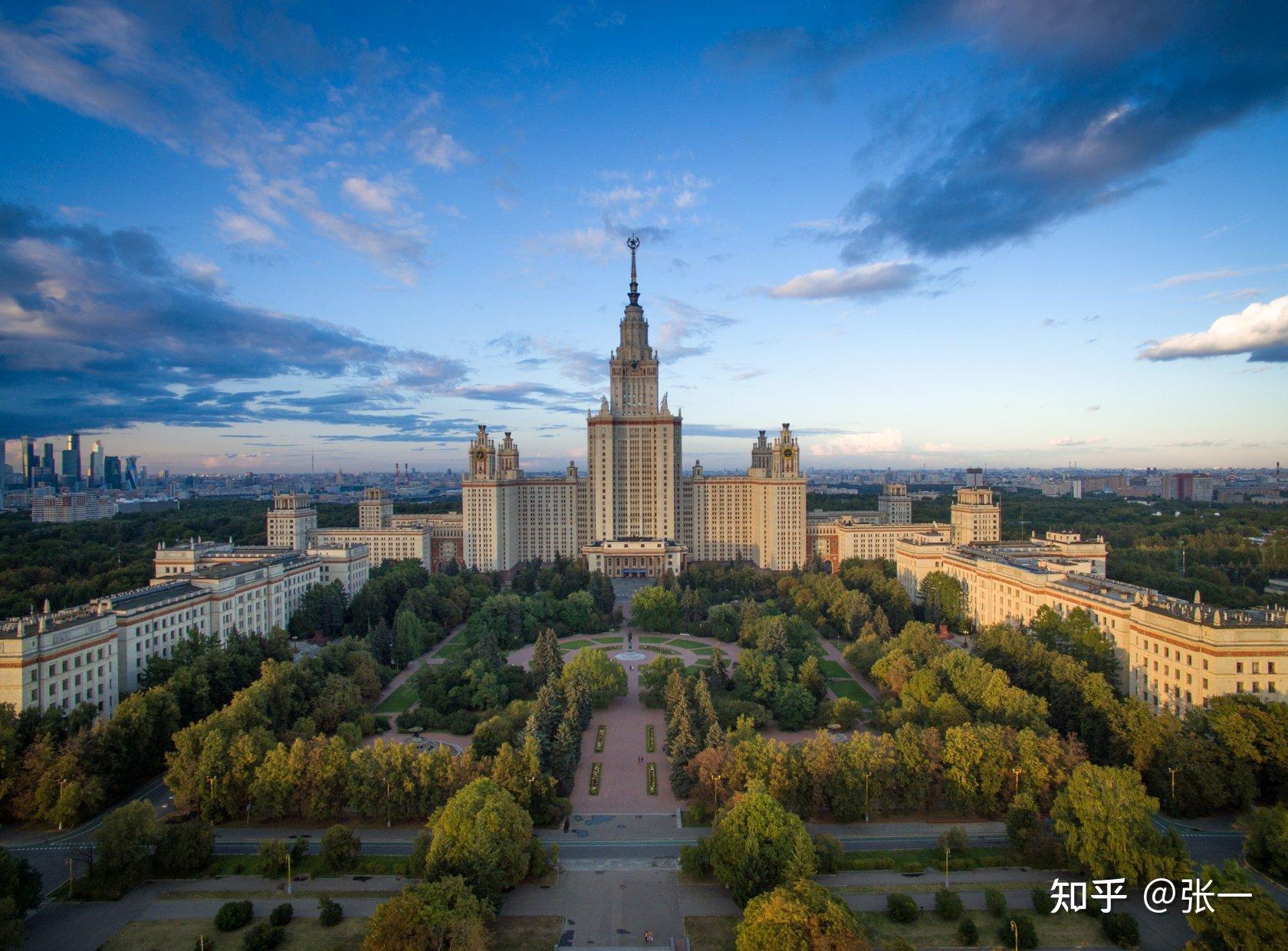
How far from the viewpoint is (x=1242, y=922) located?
2077 centimetres

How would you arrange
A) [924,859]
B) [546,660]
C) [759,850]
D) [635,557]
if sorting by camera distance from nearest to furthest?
[759,850] → [924,859] → [546,660] → [635,557]

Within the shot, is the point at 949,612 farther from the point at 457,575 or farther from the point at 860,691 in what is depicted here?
the point at 457,575

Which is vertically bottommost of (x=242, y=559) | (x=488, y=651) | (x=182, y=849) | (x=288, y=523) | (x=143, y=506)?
(x=182, y=849)

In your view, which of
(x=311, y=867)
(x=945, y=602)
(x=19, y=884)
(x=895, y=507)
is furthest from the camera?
(x=895, y=507)

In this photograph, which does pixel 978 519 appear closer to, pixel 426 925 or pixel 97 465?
pixel 426 925

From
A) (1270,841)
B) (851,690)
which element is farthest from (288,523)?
(1270,841)

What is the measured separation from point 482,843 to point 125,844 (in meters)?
13.4

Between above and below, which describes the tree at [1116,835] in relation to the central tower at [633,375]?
below

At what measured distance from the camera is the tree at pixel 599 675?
161ft

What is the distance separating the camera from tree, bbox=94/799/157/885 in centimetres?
2764

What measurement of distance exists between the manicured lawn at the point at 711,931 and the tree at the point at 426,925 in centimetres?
682

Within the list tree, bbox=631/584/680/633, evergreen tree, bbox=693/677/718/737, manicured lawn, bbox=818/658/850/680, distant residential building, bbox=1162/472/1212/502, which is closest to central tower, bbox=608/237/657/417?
tree, bbox=631/584/680/633

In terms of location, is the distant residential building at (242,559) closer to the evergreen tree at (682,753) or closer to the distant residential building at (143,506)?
the evergreen tree at (682,753)

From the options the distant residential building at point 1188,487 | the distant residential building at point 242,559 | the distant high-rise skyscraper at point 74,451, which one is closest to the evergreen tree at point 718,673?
the distant residential building at point 242,559
